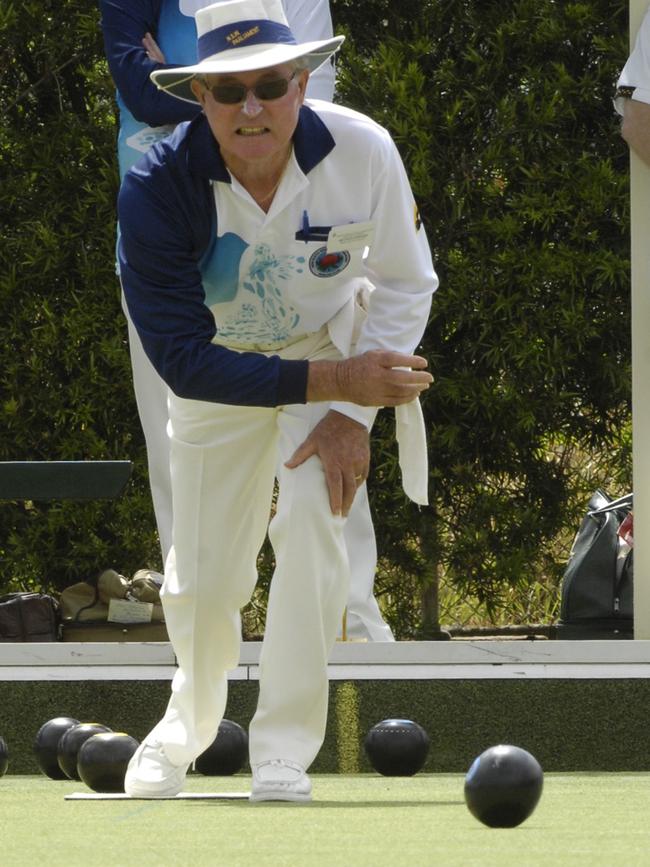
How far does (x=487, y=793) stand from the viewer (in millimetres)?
2912

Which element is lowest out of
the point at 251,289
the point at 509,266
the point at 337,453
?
the point at 509,266

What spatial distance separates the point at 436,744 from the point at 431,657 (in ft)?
0.67

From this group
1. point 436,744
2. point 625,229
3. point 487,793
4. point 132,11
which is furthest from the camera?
point 625,229

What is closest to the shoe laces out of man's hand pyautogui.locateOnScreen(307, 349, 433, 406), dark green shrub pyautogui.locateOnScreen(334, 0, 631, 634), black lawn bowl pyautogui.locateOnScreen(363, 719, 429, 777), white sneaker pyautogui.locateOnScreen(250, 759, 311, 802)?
white sneaker pyautogui.locateOnScreen(250, 759, 311, 802)

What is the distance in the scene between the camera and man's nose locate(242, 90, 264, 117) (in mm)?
3570

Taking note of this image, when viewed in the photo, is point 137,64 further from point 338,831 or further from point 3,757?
point 338,831

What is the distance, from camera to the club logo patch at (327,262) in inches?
146

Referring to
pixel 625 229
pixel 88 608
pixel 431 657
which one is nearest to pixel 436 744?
pixel 431 657

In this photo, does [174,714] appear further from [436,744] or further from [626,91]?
[626,91]

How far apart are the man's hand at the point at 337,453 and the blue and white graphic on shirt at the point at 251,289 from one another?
217mm

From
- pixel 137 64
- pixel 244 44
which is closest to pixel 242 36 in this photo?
pixel 244 44

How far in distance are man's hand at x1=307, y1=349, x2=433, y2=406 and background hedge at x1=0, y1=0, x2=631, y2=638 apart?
252 centimetres

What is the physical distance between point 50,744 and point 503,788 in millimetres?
1593

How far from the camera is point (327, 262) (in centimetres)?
372
